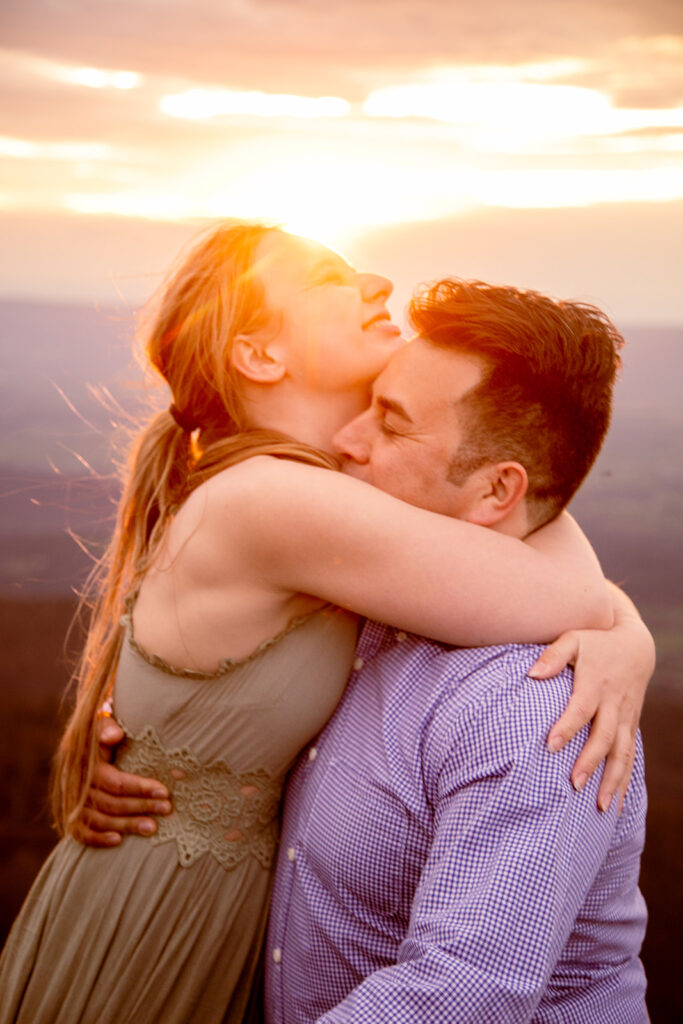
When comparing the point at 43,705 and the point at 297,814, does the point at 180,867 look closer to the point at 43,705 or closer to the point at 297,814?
the point at 297,814

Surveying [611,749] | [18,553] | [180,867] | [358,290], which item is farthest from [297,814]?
[18,553]

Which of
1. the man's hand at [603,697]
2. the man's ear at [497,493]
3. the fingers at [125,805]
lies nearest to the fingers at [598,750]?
the man's hand at [603,697]

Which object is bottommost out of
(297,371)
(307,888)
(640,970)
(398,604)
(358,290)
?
(640,970)

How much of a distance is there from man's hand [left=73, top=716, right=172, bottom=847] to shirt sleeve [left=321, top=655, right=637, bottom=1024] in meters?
0.92

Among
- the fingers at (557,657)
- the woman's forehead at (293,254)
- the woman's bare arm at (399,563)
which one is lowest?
the fingers at (557,657)

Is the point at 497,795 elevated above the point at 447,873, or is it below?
above

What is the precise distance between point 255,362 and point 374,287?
1.43 feet

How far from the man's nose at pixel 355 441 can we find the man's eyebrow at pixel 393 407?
0.22 feet

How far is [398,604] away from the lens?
5.68 ft

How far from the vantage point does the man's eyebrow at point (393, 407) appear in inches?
78.8

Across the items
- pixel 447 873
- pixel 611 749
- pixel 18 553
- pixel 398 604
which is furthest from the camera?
pixel 18 553

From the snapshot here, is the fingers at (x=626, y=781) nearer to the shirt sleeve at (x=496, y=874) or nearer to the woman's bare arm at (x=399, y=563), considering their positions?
the shirt sleeve at (x=496, y=874)

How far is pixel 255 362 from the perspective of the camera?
2309mm

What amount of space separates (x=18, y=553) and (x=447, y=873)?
11.3m
